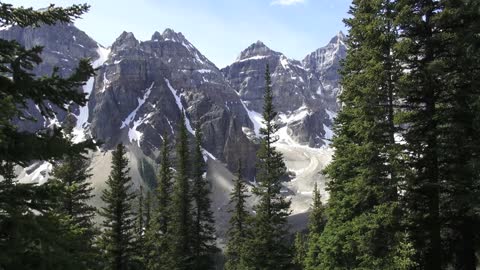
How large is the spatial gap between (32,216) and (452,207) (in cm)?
1400

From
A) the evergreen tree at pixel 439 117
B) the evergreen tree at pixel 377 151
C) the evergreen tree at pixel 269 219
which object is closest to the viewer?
the evergreen tree at pixel 439 117

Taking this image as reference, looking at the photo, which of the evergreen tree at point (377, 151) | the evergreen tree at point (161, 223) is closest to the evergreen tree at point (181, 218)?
the evergreen tree at point (161, 223)

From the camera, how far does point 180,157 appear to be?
44969mm

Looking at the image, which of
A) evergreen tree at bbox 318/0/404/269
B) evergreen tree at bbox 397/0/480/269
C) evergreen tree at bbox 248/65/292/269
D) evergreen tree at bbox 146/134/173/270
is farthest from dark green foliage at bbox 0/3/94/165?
evergreen tree at bbox 146/134/173/270

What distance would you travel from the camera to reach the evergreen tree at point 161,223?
42156 mm

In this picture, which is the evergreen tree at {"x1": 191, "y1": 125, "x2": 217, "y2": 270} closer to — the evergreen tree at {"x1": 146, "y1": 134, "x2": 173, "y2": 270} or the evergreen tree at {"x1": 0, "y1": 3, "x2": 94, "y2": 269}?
the evergreen tree at {"x1": 146, "y1": 134, "x2": 173, "y2": 270}

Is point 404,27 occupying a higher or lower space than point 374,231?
higher

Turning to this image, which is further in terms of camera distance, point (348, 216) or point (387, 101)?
point (348, 216)

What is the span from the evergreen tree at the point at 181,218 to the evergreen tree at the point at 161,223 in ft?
2.07

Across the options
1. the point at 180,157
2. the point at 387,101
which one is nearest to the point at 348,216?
the point at 387,101

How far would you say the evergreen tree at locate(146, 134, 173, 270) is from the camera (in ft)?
138

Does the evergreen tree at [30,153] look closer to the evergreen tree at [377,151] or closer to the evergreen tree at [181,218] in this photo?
the evergreen tree at [377,151]

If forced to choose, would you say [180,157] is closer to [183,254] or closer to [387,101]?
[183,254]

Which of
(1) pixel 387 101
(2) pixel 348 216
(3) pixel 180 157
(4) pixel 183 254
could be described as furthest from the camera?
(3) pixel 180 157
